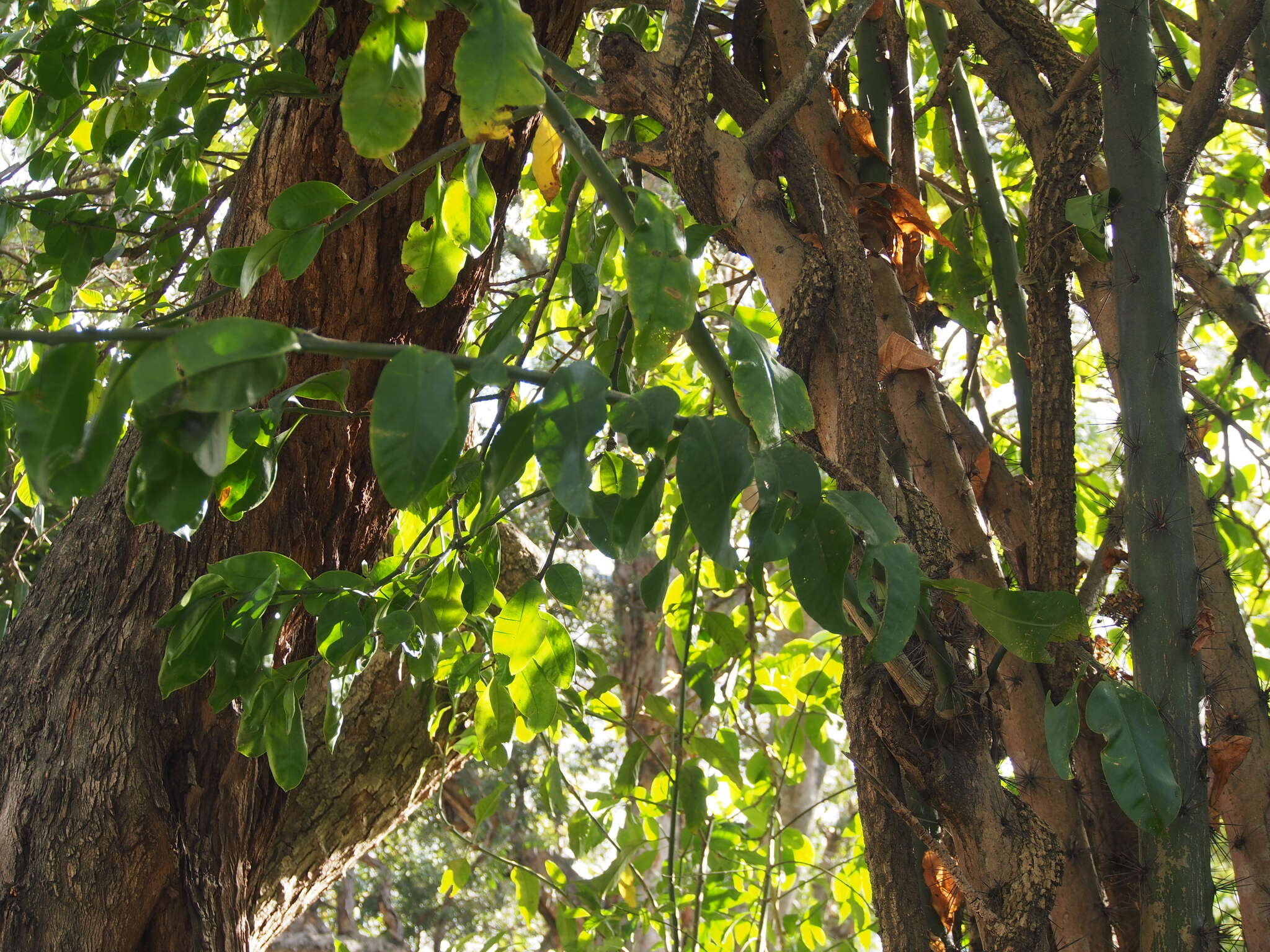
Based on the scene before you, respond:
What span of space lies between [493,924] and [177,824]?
262 inches

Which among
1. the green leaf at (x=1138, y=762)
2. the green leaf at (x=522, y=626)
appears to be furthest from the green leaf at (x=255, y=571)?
the green leaf at (x=1138, y=762)

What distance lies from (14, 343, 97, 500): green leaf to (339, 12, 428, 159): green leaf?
17cm

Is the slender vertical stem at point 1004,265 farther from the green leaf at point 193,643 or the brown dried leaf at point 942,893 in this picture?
the green leaf at point 193,643

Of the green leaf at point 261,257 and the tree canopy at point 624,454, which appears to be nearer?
the tree canopy at point 624,454

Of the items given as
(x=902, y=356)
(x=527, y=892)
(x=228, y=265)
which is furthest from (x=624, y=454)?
(x=527, y=892)

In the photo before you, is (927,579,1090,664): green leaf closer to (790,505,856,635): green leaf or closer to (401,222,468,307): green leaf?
(790,505,856,635): green leaf

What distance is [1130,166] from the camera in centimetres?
102

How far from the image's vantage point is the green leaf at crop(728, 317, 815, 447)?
0.57m

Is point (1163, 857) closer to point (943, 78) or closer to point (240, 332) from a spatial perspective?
point (240, 332)

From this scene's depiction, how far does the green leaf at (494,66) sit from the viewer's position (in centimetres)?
50

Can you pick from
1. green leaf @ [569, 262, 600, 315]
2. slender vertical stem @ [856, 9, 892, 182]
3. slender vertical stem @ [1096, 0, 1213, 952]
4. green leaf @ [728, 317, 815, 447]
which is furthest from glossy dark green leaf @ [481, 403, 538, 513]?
slender vertical stem @ [856, 9, 892, 182]

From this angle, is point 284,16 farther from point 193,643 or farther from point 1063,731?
point 1063,731

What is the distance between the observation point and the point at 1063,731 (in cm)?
70

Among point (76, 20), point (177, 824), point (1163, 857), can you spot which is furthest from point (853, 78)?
point (177, 824)
